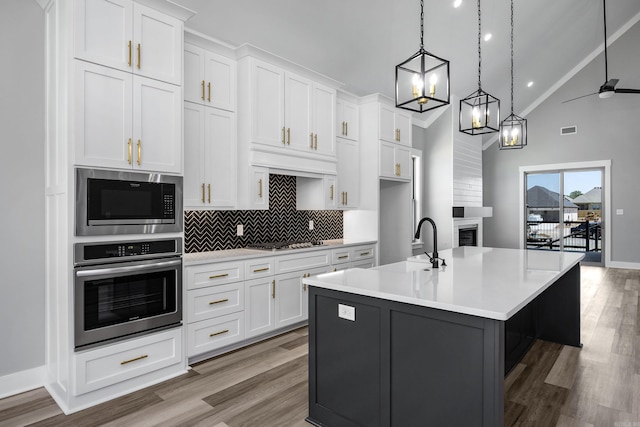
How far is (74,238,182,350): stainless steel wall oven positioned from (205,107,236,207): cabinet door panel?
0.69 m

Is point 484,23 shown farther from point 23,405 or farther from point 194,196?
point 23,405

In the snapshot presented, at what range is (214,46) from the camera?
337cm

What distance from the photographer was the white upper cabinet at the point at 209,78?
3.22 m

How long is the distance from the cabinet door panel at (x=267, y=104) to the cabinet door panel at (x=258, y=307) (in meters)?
1.38

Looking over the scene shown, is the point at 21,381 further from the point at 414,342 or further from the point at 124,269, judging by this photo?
the point at 414,342

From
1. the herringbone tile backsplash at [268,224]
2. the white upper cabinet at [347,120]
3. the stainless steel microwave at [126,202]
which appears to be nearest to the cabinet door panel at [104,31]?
the stainless steel microwave at [126,202]

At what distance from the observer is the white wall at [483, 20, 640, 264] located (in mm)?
7828

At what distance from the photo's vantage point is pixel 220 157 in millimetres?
3467

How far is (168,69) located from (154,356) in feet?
7.06

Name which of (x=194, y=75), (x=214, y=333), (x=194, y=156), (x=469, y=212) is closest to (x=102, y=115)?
(x=194, y=156)

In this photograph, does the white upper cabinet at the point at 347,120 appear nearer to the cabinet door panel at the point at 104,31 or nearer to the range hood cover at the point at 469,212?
the cabinet door panel at the point at 104,31

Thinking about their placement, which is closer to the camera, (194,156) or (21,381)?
(21,381)

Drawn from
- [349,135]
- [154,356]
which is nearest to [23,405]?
[154,356]

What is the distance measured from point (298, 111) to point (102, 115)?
204 centimetres
